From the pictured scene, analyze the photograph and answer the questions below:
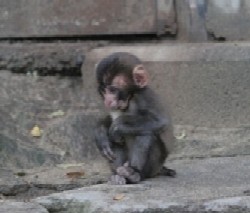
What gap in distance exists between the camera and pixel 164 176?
4648 millimetres

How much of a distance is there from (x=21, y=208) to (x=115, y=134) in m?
0.73

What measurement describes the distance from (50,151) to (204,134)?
0.95m

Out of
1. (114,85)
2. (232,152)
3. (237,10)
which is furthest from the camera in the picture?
(237,10)

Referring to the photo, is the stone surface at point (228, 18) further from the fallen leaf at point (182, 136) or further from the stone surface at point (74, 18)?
the fallen leaf at point (182, 136)

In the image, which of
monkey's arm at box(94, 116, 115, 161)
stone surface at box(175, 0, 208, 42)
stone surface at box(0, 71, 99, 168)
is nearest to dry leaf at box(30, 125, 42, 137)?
stone surface at box(0, 71, 99, 168)

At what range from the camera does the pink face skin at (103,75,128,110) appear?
4344 millimetres

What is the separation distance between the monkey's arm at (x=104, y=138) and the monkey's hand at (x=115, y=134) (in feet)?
0.13

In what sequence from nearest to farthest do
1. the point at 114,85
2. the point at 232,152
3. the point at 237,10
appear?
1. the point at 114,85
2. the point at 232,152
3. the point at 237,10

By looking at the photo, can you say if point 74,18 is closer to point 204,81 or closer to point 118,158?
point 204,81

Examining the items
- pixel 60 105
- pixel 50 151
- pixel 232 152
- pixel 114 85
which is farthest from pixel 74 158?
pixel 114 85

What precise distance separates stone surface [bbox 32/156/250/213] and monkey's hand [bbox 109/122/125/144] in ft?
0.77

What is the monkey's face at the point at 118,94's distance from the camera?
4352 millimetres

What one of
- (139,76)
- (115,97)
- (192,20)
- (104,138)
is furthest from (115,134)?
(192,20)

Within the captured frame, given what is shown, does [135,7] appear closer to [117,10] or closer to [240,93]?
Result: [117,10]
